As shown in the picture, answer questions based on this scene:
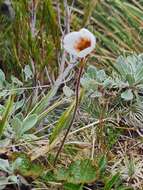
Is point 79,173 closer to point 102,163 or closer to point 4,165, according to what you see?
point 102,163

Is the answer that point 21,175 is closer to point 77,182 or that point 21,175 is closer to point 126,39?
point 77,182

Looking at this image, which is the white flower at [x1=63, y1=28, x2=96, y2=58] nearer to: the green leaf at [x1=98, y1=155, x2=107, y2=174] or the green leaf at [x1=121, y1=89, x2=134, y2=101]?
the green leaf at [x1=98, y1=155, x2=107, y2=174]

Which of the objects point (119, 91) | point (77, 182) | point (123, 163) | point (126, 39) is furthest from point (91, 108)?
point (126, 39)

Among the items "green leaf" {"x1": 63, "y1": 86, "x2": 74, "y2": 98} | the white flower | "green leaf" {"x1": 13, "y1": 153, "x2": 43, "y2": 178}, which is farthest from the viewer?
"green leaf" {"x1": 63, "y1": 86, "x2": 74, "y2": 98}

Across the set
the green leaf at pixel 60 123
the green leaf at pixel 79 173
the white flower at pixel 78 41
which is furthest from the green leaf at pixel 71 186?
the white flower at pixel 78 41

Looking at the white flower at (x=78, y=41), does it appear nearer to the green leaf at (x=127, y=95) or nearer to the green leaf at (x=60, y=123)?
the green leaf at (x=60, y=123)

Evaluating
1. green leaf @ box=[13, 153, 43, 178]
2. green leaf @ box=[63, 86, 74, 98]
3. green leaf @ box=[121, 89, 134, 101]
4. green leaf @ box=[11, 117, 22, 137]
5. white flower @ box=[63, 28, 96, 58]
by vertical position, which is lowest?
green leaf @ box=[13, 153, 43, 178]

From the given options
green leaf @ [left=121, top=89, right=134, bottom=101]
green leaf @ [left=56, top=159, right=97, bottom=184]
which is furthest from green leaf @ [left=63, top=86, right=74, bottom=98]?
green leaf @ [left=56, top=159, right=97, bottom=184]

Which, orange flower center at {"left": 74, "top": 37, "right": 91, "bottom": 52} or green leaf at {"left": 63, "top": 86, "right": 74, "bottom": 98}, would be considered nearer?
orange flower center at {"left": 74, "top": 37, "right": 91, "bottom": 52}
